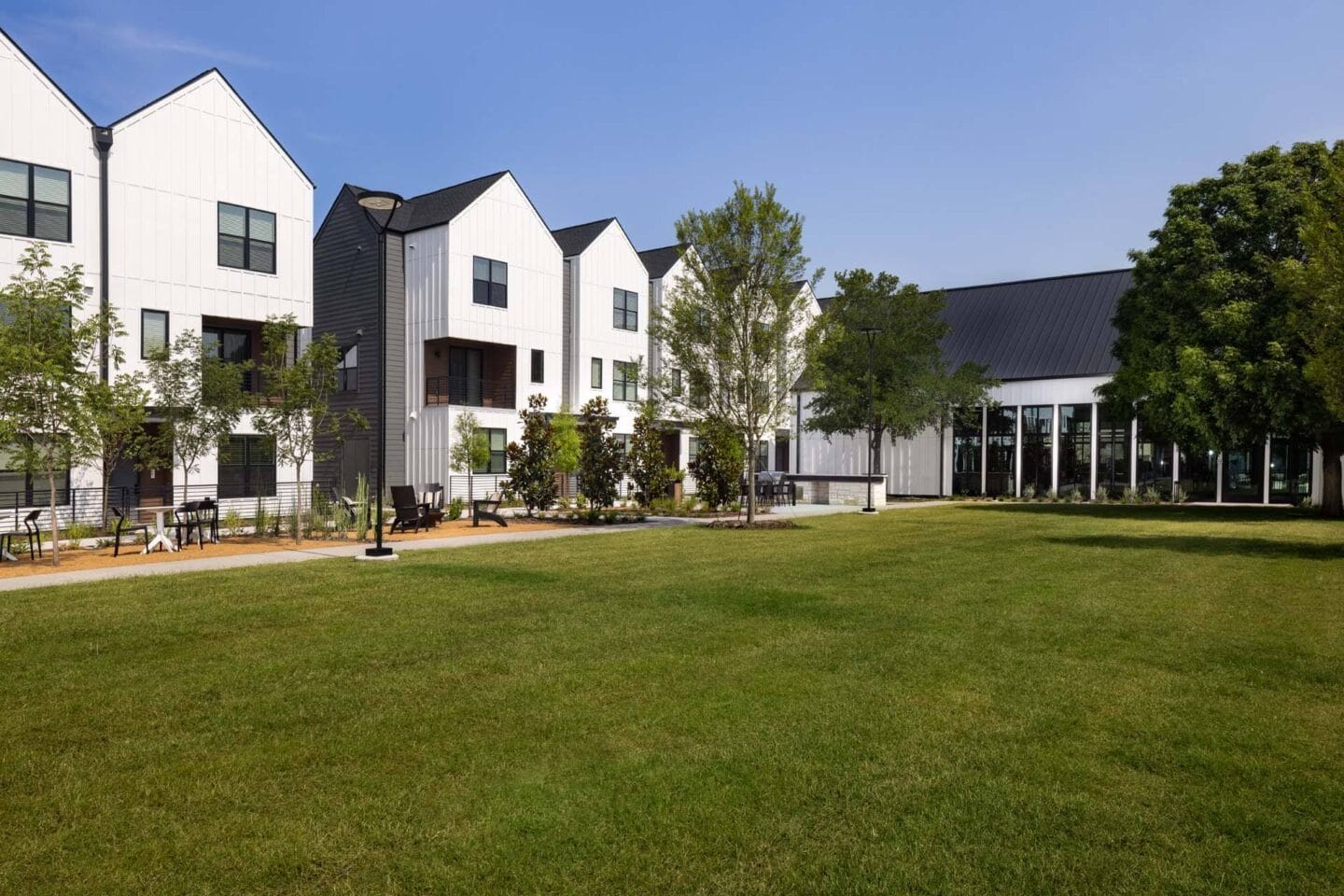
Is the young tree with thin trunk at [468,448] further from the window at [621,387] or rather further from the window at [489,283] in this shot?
the window at [621,387]

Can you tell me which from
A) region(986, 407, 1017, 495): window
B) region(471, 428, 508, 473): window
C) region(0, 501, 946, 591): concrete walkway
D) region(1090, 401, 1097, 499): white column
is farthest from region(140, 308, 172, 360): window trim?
region(1090, 401, 1097, 499): white column

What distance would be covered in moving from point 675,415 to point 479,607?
14.5 meters

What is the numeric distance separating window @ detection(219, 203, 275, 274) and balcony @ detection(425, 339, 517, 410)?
657 cm

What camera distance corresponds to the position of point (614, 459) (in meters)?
25.8

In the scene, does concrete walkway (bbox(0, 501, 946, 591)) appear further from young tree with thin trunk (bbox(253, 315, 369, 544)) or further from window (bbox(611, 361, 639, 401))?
window (bbox(611, 361, 639, 401))

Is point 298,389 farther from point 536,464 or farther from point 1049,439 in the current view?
point 1049,439

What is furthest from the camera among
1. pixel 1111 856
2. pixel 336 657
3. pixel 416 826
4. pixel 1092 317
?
pixel 1092 317

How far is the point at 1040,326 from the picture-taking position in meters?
42.4

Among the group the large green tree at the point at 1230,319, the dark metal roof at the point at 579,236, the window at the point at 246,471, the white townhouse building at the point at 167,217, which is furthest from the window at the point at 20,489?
the large green tree at the point at 1230,319

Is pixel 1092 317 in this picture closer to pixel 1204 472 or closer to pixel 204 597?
pixel 1204 472

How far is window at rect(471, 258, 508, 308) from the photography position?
1232 inches

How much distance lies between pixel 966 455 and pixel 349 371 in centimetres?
2823

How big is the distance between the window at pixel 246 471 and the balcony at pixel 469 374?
664 centimetres

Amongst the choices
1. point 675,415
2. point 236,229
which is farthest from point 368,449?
point 675,415
